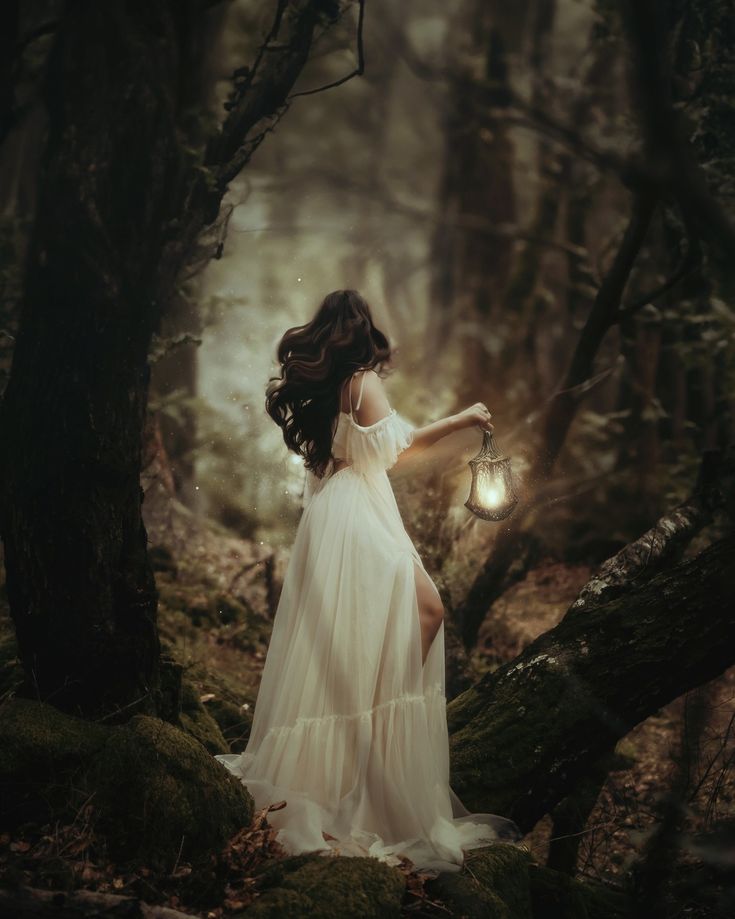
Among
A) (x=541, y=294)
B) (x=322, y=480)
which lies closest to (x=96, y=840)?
(x=322, y=480)

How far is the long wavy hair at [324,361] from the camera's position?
429 centimetres

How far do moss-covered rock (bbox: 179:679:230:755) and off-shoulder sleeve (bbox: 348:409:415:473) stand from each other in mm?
1661

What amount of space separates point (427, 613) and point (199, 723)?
60.1 inches

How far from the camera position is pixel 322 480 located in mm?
4398

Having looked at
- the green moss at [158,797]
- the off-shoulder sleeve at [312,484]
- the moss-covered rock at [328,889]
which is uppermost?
the off-shoulder sleeve at [312,484]

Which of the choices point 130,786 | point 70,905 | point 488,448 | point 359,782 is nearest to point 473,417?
point 488,448

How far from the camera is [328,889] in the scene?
2.85 meters

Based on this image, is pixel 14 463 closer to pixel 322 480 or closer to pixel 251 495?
pixel 322 480

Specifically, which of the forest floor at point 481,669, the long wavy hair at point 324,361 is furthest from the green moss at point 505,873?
the long wavy hair at point 324,361

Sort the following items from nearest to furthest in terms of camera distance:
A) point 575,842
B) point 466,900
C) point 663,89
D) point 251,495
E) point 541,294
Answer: point 663,89
point 466,900
point 575,842
point 251,495
point 541,294

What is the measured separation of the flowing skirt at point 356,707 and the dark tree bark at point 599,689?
20 centimetres

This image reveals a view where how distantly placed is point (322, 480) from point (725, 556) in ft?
6.59

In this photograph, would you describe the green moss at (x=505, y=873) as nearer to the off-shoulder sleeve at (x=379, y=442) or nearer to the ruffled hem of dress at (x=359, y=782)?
the ruffled hem of dress at (x=359, y=782)

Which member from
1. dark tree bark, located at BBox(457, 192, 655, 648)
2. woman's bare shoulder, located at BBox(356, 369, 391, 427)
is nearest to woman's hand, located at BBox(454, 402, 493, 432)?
woman's bare shoulder, located at BBox(356, 369, 391, 427)
